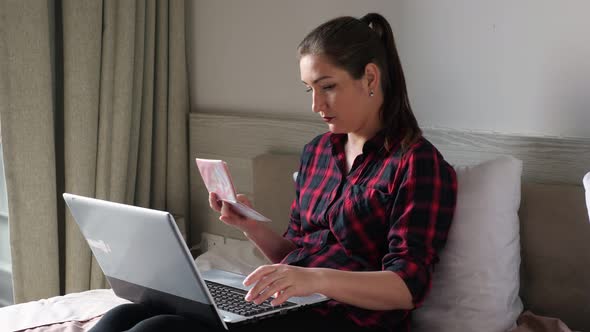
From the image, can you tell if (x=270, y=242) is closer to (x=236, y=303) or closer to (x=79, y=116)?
(x=236, y=303)

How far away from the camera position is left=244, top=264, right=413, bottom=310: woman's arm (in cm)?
138

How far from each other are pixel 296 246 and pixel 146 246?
0.56 metres

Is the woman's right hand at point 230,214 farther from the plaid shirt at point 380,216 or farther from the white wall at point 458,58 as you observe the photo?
the white wall at point 458,58

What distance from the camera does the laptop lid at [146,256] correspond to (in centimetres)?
133

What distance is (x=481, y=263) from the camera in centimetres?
168

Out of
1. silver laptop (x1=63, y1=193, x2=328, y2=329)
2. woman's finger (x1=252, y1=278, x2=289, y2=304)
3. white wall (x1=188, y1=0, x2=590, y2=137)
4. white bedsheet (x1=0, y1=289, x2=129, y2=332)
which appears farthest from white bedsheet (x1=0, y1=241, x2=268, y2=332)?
white wall (x1=188, y1=0, x2=590, y2=137)

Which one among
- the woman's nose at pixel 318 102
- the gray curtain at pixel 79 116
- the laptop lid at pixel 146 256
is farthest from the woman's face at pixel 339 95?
the gray curtain at pixel 79 116

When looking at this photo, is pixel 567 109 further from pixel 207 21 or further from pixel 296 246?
pixel 207 21

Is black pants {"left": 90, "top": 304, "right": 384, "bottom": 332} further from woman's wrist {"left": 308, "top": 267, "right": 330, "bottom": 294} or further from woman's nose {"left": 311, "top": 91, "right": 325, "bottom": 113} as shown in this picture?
woman's nose {"left": 311, "top": 91, "right": 325, "bottom": 113}

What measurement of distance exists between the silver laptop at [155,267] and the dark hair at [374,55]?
416 mm

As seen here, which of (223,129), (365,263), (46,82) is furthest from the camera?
(223,129)

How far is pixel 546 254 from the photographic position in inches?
69.9

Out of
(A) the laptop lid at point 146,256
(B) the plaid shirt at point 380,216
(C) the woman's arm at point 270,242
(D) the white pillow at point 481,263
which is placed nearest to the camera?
(A) the laptop lid at point 146,256

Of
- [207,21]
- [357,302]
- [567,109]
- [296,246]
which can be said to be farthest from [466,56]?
[207,21]
